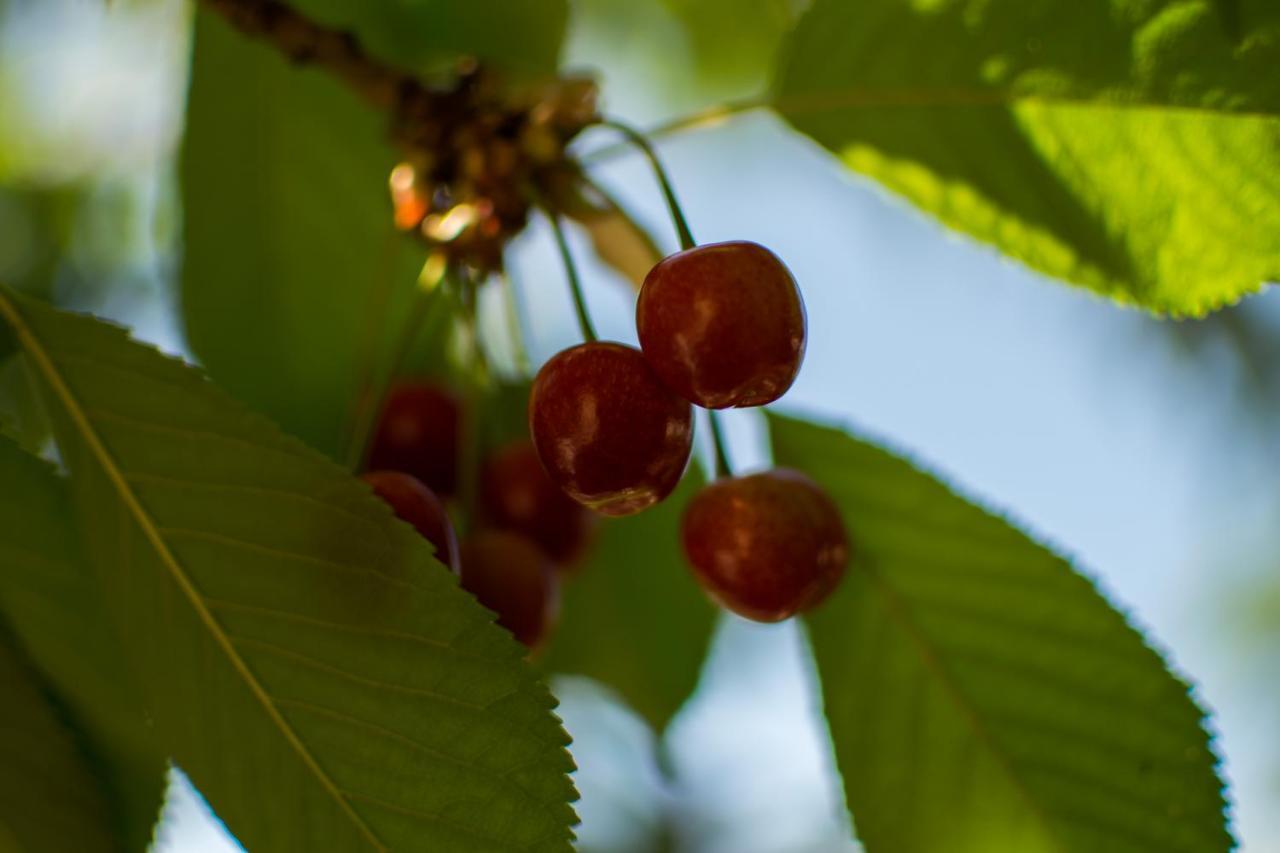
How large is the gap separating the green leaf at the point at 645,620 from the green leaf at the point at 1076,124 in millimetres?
640

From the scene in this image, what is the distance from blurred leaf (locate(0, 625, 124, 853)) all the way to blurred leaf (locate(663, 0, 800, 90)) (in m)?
1.56

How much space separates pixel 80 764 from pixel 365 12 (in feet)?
3.57

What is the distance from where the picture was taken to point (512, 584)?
1.16 meters

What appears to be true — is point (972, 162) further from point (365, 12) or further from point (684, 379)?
point (365, 12)

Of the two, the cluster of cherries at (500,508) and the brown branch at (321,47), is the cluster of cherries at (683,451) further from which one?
the brown branch at (321,47)

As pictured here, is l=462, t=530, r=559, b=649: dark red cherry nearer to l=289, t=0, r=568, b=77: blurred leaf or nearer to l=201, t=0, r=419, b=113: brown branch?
l=201, t=0, r=419, b=113: brown branch

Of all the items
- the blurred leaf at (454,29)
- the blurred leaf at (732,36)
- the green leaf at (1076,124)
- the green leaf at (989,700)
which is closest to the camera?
the green leaf at (1076,124)

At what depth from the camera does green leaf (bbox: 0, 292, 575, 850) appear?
831mm

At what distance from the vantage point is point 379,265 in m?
1.74

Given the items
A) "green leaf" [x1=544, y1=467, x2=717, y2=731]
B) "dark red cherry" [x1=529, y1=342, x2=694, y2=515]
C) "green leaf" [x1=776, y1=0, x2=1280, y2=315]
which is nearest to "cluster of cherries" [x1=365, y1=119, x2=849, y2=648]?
"dark red cherry" [x1=529, y1=342, x2=694, y2=515]

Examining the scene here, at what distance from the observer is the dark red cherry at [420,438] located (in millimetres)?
1438

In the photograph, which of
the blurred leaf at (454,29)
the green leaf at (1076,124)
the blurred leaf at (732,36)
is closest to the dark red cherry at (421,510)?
the green leaf at (1076,124)

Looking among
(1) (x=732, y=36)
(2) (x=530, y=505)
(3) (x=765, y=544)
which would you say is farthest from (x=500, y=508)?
(1) (x=732, y=36)

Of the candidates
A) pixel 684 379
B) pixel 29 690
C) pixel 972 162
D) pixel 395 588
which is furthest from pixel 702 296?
pixel 29 690
